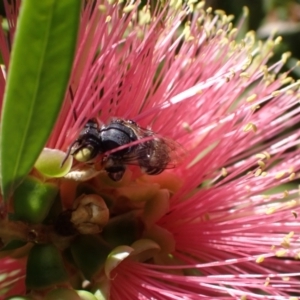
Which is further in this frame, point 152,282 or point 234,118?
point 234,118

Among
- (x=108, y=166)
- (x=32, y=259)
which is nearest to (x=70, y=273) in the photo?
(x=32, y=259)

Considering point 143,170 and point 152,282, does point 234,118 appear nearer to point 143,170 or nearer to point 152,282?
point 143,170

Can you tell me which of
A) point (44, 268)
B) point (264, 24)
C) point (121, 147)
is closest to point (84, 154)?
point (121, 147)

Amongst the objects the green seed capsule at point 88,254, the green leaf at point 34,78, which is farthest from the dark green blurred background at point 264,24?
the green leaf at point 34,78

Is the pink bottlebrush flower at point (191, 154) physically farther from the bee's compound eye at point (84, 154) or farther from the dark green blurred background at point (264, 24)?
the dark green blurred background at point (264, 24)

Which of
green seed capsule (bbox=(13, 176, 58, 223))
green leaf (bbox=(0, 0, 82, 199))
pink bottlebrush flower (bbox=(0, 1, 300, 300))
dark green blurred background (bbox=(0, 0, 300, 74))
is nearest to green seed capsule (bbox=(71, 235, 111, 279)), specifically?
pink bottlebrush flower (bbox=(0, 1, 300, 300))

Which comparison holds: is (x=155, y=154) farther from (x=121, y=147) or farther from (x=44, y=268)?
(x=44, y=268)

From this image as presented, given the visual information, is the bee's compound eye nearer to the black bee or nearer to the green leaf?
the black bee
